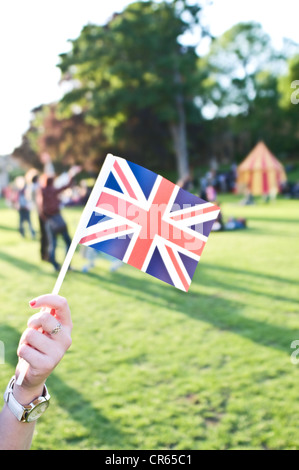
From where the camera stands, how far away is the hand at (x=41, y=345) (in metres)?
1.38

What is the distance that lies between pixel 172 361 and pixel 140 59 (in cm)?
2975

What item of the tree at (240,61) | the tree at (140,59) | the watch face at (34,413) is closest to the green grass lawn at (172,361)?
the watch face at (34,413)

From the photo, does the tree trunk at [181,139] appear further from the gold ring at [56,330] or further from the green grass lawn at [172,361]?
the gold ring at [56,330]

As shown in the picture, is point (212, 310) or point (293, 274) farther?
point (293, 274)

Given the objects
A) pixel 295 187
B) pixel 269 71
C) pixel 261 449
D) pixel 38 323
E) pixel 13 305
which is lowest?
pixel 13 305

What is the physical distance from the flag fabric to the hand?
0.54m

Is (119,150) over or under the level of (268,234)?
over

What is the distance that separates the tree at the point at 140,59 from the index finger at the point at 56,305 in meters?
29.2

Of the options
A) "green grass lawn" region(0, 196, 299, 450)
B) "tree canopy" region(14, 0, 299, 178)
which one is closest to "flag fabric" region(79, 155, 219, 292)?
"green grass lawn" region(0, 196, 299, 450)

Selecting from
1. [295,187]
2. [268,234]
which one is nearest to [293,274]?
[268,234]

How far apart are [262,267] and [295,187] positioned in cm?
1713

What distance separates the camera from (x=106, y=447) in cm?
291

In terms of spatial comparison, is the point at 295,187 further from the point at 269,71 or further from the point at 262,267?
the point at 269,71

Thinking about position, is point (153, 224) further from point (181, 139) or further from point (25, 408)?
point (181, 139)
